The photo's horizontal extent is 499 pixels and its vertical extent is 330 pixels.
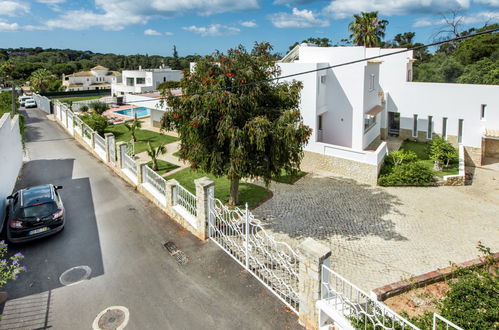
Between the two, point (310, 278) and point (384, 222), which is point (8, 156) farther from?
point (384, 222)

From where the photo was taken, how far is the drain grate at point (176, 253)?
10.0 meters

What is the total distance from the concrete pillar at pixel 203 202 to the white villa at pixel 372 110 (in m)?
10.9

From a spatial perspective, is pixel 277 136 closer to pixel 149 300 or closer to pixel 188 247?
pixel 188 247

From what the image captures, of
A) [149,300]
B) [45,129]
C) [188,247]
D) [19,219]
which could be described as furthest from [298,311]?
[45,129]

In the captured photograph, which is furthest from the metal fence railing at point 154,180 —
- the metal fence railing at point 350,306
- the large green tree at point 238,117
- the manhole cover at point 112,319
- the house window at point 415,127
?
the house window at point 415,127

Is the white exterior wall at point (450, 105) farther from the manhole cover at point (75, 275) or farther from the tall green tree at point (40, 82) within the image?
the tall green tree at point (40, 82)

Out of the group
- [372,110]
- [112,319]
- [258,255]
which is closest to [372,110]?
[372,110]

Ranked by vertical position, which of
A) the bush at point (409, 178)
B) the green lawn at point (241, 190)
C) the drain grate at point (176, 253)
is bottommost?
the drain grate at point (176, 253)

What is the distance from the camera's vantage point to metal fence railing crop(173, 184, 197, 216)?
460 inches

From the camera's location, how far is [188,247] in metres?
10.7

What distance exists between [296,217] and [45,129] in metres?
23.6

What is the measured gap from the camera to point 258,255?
1088cm

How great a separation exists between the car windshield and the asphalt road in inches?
34.6

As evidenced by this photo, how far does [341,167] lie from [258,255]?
1045 centimetres
